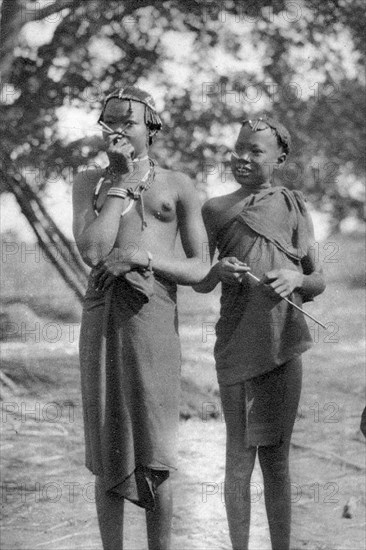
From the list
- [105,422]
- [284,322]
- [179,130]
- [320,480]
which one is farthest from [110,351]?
[179,130]

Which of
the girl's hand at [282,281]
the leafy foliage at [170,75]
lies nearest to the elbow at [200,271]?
the girl's hand at [282,281]

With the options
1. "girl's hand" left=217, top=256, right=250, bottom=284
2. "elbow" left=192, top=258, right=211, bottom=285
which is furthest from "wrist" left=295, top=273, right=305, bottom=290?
"elbow" left=192, top=258, right=211, bottom=285

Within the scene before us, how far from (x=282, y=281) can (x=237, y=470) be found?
757mm

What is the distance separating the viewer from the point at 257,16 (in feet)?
29.9

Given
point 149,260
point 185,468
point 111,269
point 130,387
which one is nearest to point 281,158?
point 149,260

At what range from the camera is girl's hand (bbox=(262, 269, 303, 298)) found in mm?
3594

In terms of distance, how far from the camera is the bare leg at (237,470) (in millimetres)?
3600

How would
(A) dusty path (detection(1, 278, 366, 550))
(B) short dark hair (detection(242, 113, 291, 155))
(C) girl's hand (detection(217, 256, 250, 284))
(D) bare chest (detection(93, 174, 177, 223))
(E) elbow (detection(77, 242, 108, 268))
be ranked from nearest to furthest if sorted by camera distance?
(E) elbow (detection(77, 242, 108, 268)), (D) bare chest (detection(93, 174, 177, 223)), (C) girl's hand (detection(217, 256, 250, 284)), (B) short dark hair (detection(242, 113, 291, 155)), (A) dusty path (detection(1, 278, 366, 550))

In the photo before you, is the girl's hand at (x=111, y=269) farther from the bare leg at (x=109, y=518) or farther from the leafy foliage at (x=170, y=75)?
the leafy foliage at (x=170, y=75)

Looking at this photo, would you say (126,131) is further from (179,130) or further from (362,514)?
(179,130)

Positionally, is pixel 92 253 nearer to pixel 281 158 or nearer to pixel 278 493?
pixel 281 158

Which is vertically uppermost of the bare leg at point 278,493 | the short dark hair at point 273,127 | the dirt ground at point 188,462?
the short dark hair at point 273,127

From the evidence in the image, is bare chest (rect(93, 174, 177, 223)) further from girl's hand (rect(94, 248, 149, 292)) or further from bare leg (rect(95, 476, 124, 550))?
bare leg (rect(95, 476, 124, 550))

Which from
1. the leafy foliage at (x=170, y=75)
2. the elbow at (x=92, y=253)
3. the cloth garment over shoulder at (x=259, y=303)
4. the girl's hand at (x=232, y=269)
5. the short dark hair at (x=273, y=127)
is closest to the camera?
the elbow at (x=92, y=253)
